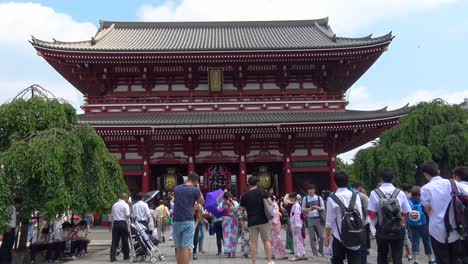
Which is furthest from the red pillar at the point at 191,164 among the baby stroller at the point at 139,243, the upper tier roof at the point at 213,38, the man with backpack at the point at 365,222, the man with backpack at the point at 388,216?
the man with backpack at the point at 388,216

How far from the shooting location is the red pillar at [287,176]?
76.2 feet

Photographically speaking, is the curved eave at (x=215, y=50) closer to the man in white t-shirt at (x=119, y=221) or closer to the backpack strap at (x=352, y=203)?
the man in white t-shirt at (x=119, y=221)

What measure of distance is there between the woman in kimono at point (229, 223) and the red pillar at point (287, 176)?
35.5ft

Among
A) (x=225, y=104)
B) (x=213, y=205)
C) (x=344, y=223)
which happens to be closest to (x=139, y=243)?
(x=213, y=205)

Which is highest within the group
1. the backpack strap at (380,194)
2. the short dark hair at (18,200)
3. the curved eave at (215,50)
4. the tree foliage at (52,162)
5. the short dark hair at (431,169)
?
the curved eave at (215,50)

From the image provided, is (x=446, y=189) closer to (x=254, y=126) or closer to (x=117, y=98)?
(x=254, y=126)

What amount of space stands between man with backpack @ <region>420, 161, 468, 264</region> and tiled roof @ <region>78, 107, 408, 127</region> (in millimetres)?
14947

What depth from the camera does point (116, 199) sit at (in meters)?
13.3

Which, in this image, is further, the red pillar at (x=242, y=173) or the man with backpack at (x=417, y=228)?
the red pillar at (x=242, y=173)

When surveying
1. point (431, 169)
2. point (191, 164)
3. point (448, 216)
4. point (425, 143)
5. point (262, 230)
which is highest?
point (191, 164)

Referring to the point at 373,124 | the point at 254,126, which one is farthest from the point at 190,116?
the point at 373,124

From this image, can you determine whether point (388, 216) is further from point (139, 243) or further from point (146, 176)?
point (146, 176)

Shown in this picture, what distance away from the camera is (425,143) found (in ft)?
57.5

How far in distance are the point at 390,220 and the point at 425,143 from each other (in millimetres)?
11385
